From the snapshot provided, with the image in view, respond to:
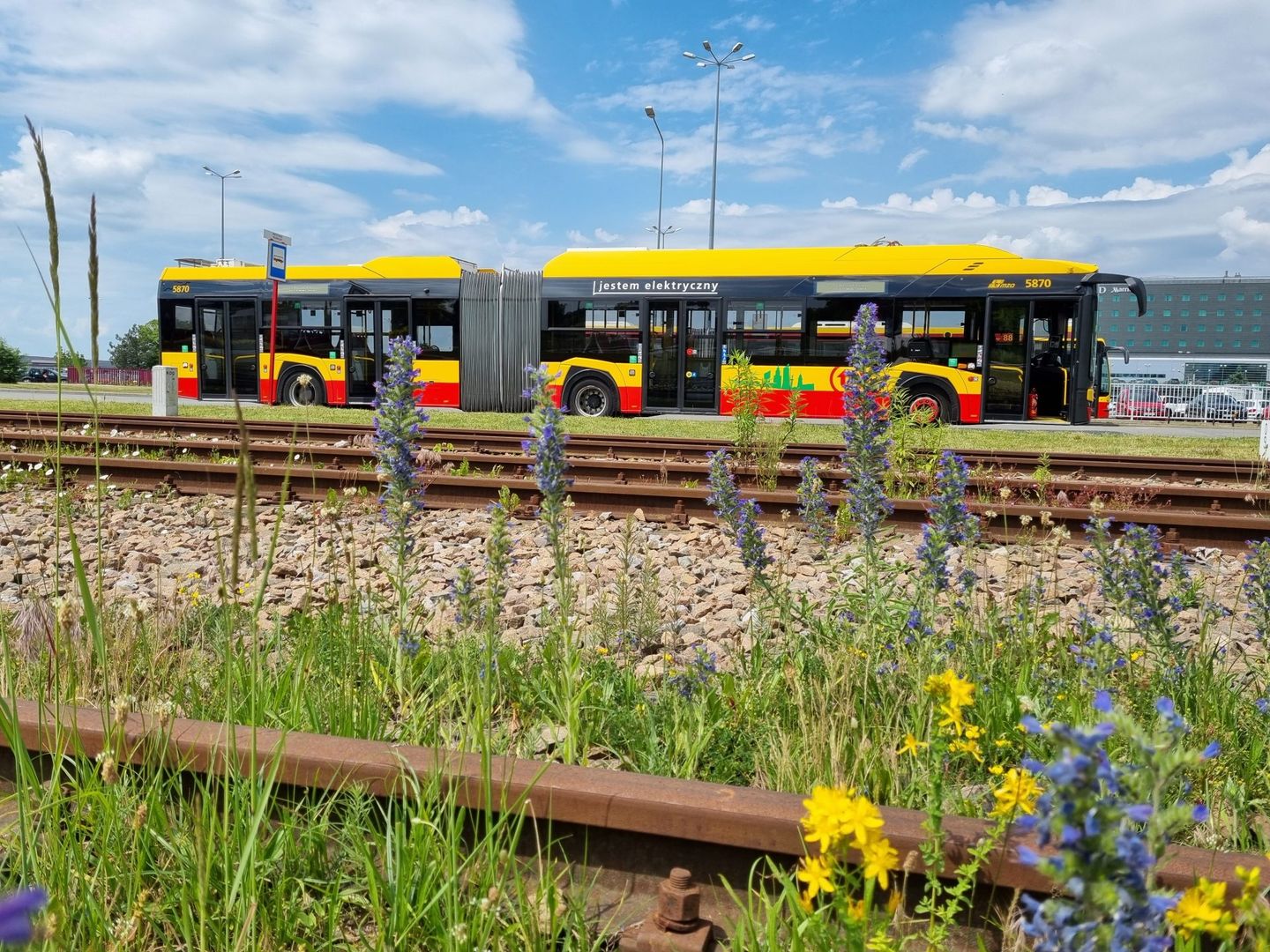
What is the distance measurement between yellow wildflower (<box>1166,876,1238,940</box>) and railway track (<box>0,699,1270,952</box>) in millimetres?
527

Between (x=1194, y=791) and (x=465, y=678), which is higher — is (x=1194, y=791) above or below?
below

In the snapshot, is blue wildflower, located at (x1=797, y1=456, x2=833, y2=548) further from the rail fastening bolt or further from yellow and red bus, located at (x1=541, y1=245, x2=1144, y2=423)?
yellow and red bus, located at (x1=541, y1=245, x2=1144, y2=423)

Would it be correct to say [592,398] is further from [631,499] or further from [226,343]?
[631,499]

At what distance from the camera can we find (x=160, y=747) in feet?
7.09

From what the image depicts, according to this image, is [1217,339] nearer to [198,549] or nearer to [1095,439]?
[1095,439]

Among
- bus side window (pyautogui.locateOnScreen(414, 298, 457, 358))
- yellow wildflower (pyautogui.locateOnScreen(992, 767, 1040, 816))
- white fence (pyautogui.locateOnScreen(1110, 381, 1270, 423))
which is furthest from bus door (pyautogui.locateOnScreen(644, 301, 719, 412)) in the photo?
white fence (pyautogui.locateOnScreen(1110, 381, 1270, 423))

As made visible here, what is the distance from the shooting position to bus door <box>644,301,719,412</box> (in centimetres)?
1838

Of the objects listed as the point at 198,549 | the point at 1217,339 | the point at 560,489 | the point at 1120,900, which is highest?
the point at 1217,339

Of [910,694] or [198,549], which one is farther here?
[198,549]

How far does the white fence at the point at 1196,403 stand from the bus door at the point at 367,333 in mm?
22378

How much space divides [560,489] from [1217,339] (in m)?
194

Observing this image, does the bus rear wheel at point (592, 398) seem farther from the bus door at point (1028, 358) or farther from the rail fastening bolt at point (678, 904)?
the rail fastening bolt at point (678, 904)

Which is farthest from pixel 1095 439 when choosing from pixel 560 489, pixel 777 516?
pixel 560 489

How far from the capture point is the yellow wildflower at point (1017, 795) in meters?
1.62
